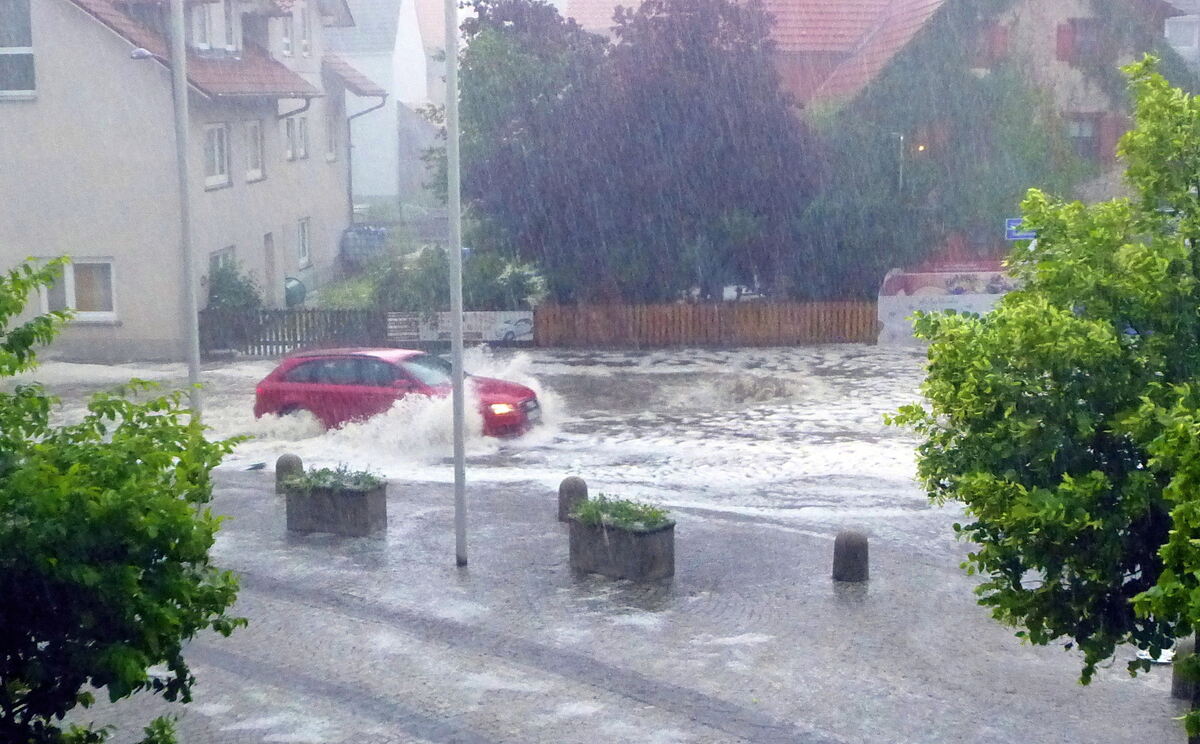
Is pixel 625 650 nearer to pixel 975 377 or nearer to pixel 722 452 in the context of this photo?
pixel 975 377

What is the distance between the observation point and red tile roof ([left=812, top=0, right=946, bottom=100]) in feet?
104

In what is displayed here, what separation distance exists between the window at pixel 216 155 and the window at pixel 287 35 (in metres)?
5.77

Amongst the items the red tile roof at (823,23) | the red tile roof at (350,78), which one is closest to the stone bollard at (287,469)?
the red tile roof at (350,78)

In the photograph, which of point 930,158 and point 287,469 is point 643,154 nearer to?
point 930,158

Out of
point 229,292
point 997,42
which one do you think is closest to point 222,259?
point 229,292

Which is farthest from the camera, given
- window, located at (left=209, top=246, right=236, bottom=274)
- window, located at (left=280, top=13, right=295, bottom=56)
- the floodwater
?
window, located at (left=280, top=13, right=295, bottom=56)

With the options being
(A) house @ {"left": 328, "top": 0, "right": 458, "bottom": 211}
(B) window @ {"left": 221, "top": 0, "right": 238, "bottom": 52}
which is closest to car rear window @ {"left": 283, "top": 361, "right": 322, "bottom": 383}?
(B) window @ {"left": 221, "top": 0, "right": 238, "bottom": 52}

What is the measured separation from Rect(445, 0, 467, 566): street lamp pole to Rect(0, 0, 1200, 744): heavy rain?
6cm

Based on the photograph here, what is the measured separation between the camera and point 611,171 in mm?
27172

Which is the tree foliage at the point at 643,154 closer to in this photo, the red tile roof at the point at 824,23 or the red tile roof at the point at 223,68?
the red tile roof at the point at 223,68

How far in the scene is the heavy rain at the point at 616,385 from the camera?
6.26 m

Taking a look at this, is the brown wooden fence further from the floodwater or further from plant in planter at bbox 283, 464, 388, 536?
plant in planter at bbox 283, 464, 388, 536

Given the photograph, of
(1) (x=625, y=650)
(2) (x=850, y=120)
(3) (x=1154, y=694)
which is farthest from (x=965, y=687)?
(2) (x=850, y=120)

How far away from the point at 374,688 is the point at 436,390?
890 centimetres
